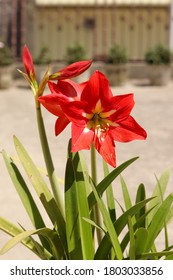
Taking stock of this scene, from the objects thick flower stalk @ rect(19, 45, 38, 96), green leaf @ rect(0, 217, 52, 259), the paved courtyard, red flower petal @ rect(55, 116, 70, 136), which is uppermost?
thick flower stalk @ rect(19, 45, 38, 96)

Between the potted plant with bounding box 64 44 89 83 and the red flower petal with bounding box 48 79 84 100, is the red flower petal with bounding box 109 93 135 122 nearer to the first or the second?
the red flower petal with bounding box 48 79 84 100

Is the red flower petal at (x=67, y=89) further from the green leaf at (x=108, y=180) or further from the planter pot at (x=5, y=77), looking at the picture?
the planter pot at (x=5, y=77)

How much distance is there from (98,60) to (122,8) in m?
1.49

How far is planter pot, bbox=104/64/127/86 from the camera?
12320mm

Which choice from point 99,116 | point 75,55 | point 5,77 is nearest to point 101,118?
point 99,116

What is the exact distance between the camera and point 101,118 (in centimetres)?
→ 170

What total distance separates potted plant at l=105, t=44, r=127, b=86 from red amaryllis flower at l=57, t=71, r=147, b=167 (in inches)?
420

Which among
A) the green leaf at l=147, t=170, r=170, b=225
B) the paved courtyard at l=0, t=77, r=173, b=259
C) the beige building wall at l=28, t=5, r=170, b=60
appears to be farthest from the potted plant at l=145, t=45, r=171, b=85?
the green leaf at l=147, t=170, r=170, b=225

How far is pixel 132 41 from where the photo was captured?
14.5 m

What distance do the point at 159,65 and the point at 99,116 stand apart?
10783 mm

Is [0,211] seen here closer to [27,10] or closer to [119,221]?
[119,221]

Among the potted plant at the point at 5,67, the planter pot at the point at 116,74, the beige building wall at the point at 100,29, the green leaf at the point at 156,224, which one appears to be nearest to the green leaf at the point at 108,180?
the green leaf at the point at 156,224

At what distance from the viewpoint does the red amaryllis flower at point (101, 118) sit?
1638 millimetres
